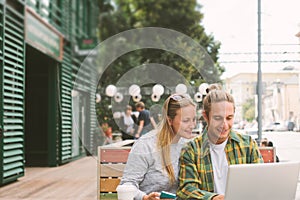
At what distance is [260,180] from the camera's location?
1.23 metres

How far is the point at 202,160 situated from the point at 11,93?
4.77m

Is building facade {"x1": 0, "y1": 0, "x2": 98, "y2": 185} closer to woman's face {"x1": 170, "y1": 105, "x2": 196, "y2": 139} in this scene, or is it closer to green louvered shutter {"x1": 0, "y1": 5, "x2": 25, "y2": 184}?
green louvered shutter {"x1": 0, "y1": 5, "x2": 25, "y2": 184}

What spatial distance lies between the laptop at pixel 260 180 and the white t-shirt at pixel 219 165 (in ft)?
0.70

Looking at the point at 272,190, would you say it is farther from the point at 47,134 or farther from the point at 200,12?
the point at 200,12

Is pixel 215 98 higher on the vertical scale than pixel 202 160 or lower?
higher

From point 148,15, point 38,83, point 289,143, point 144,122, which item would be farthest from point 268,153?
point 148,15

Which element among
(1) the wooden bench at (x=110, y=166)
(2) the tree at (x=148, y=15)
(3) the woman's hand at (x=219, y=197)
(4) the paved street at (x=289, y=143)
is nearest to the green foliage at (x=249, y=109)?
(4) the paved street at (x=289, y=143)

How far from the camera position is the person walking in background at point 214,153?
1.42 m

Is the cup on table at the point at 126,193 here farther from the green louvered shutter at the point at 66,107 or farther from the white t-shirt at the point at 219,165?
the green louvered shutter at the point at 66,107

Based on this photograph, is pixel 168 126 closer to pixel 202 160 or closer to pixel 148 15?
pixel 202 160

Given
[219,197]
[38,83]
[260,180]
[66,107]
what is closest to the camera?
[260,180]

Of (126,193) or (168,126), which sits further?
(168,126)

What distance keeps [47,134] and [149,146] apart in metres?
Result: 6.72

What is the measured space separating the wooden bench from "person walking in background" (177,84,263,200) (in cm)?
140
